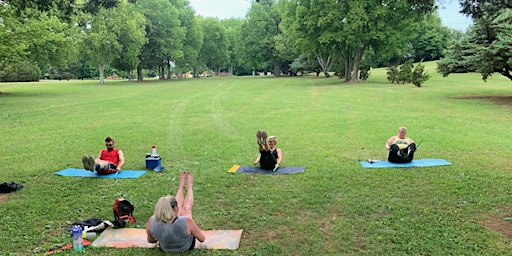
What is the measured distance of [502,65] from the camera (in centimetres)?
1814

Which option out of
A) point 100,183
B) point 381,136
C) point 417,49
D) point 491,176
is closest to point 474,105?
point 381,136

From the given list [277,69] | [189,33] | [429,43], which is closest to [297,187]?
[277,69]

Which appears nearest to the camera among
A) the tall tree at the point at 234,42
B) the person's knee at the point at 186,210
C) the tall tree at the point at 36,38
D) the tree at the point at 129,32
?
the person's knee at the point at 186,210

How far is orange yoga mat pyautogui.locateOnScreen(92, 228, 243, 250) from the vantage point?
481cm

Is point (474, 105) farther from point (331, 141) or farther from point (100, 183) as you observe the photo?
point (100, 183)

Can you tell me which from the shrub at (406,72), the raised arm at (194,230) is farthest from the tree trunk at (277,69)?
the raised arm at (194,230)

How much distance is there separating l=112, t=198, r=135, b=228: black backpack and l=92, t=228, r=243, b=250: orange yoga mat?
116mm

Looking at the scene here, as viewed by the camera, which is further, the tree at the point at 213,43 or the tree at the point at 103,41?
the tree at the point at 213,43

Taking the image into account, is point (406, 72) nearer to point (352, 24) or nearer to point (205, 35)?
point (352, 24)

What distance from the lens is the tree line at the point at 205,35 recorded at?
22519mm

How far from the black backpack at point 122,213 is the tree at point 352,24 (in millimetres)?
30786

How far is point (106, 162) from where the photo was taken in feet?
26.5

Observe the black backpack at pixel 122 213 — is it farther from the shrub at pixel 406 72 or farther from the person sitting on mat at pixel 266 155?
the shrub at pixel 406 72

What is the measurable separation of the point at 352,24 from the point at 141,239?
31.6m
